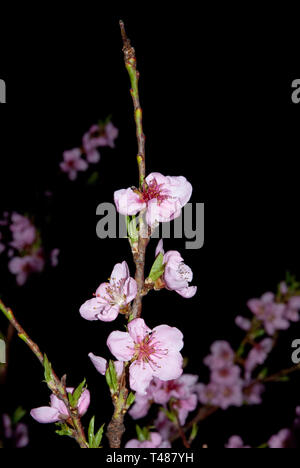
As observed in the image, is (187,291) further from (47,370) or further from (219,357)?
(219,357)

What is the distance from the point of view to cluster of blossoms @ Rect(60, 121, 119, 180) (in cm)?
228

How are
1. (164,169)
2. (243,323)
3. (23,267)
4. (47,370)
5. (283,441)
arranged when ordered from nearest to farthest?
1. (47,370)
2. (283,441)
3. (23,267)
4. (243,323)
5. (164,169)

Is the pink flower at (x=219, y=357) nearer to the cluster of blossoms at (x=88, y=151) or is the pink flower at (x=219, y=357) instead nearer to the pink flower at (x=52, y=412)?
the cluster of blossoms at (x=88, y=151)

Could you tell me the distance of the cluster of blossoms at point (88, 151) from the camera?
2283 mm

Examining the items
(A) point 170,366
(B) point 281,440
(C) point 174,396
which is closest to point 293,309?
(B) point 281,440

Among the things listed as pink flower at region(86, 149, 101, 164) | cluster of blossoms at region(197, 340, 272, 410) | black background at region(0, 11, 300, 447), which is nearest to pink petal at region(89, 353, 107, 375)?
black background at region(0, 11, 300, 447)

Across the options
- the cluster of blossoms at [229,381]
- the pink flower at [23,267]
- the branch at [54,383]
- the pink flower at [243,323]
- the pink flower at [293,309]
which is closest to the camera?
the branch at [54,383]

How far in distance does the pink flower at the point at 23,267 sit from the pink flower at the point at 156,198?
4.31 feet

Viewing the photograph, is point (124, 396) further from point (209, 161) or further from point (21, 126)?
point (209, 161)

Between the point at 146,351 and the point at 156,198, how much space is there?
24 cm

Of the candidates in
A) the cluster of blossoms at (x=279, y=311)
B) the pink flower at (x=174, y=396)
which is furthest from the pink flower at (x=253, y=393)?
the pink flower at (x=174, y=396)

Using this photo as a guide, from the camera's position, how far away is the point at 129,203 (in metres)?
0.62

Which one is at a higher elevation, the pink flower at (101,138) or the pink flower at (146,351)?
the pink flower at (101,138)

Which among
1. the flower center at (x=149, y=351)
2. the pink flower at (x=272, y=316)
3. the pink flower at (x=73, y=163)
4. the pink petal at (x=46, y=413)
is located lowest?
the pink flower at (x=272, y=316)
